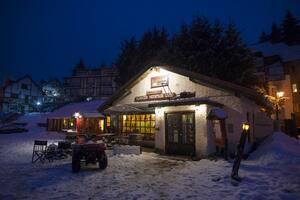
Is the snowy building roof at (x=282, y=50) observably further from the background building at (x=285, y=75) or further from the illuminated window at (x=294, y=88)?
the illuminated window at (x=294, y=88)

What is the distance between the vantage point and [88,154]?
9.44m

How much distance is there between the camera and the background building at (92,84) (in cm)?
4797

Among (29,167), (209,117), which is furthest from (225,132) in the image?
(29,167)

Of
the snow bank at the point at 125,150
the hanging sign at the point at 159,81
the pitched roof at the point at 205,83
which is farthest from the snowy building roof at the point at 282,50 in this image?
the snow bank at the point at 125,150

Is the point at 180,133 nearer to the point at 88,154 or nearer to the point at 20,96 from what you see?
the point at 88,154

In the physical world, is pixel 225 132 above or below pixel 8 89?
below

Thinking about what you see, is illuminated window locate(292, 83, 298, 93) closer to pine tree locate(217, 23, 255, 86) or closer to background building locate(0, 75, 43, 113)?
pine tree locate(217, 23, 255, 86)

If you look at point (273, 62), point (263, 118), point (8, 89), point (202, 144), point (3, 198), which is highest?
point (273, 62)

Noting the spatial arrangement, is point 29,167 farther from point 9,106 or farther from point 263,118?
point 9,106

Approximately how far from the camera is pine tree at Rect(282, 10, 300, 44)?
45.1 metres

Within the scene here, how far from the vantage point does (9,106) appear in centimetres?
4500

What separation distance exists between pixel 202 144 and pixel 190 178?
417 centimetres

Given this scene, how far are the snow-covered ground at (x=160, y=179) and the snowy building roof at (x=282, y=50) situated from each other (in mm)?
29287

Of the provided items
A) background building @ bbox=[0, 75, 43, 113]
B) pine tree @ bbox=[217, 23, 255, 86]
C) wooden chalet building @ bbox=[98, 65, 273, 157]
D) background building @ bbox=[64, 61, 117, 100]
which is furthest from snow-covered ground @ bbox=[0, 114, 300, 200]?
background building @ bbox=[0, 75, 43, 113]
